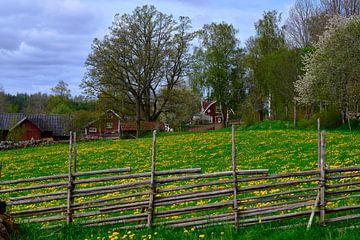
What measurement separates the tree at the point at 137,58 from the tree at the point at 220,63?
4.90m

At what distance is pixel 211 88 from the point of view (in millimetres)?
52531

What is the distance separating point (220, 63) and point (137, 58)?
1169 centimetres

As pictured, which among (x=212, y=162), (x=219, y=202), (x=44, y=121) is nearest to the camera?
(x=219, y=202)

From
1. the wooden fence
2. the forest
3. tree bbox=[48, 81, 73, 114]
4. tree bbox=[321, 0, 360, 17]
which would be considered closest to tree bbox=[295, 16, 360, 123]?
the forest

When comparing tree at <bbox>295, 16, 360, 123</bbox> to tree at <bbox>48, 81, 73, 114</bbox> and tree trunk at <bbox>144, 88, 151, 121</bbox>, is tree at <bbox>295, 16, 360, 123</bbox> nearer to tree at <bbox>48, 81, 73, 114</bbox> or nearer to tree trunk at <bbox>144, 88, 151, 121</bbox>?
tree trunk at <bbox>144, 88, 151, 121</bbox>

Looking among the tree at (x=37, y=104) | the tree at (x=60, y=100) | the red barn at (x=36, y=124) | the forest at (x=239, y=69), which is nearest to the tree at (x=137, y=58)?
the forest at (x=239, y=69)

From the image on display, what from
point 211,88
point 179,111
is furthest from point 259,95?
point 179,111

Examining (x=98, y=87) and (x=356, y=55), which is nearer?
(x=356, y=55)

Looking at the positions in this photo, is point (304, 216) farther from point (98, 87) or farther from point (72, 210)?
point (98, 87)

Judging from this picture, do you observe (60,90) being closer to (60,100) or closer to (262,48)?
(60,100)

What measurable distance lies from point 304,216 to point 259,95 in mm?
44381

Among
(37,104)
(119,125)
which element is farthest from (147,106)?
(37,104)

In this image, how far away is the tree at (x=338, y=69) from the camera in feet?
98.0

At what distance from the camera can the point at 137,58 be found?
4344 centimetres
